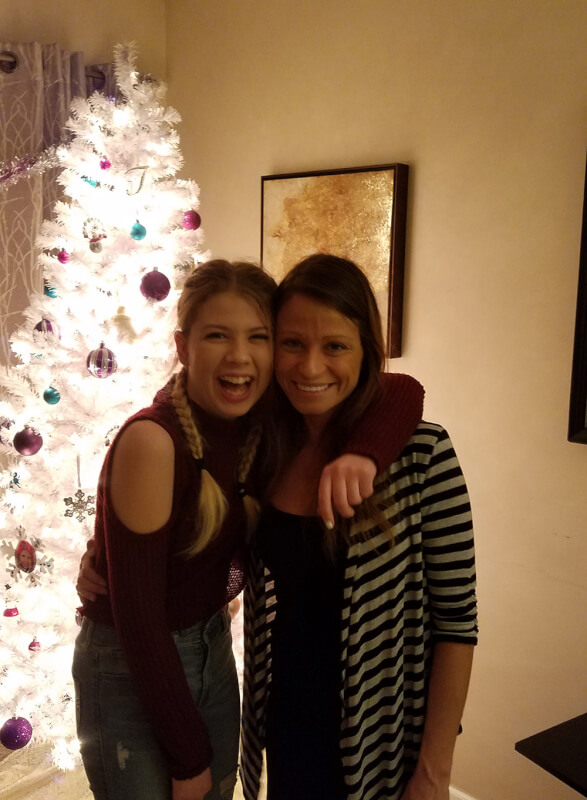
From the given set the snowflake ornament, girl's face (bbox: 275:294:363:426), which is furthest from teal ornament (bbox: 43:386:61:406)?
girl's face (bbox: 275:294:363:426)

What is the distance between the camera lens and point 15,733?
2154 mm

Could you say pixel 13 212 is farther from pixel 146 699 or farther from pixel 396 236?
pixel 146 699

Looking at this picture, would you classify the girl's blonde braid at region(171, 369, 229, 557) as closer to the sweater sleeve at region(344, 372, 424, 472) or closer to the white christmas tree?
the sweater sleeve at region(344, 372, 424, 472)

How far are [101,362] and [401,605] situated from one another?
3.75ft

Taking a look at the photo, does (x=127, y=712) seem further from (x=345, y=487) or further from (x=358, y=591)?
(x=345, y=487)

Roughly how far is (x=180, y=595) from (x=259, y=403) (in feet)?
1.26

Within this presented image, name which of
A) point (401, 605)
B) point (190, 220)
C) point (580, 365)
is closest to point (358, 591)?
point (401, 605)

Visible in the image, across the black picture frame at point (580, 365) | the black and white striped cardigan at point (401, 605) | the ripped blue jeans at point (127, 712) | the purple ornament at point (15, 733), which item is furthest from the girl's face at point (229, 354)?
the purple ornament at point (15, 733)

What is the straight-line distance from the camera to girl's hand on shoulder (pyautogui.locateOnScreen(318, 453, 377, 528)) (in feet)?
3.50

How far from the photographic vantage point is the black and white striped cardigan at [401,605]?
3.73 ft

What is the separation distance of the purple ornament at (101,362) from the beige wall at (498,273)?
878mm

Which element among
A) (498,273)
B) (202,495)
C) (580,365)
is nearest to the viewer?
(202,495)

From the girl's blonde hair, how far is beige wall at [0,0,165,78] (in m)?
1.90

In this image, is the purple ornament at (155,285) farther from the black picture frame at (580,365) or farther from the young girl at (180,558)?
the black picture frame at (580,365)
